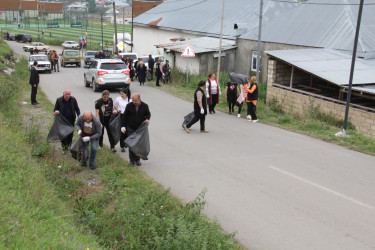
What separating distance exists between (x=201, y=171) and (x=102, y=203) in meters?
2.88

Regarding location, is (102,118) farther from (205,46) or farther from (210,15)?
(210,15)

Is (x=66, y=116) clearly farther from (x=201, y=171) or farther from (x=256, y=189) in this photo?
(x=256, y=189)

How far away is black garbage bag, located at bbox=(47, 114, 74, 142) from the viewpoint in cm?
1063

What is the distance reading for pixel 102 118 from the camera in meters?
11.3

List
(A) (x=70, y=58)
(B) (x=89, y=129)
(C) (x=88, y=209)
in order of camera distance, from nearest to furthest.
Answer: (C) (x=88, y=209), (B) (x=89, y=129), (A) (x=70, y=58)

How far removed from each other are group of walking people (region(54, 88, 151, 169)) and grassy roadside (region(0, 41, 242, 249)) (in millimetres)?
567

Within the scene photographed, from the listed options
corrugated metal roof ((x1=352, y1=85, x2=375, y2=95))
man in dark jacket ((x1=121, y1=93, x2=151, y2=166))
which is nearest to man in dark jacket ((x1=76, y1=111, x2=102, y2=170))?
man in dark jacket ((x1=121, y1=93, x2=151, y2=166))

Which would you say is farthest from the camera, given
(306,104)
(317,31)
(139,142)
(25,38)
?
(25,38)

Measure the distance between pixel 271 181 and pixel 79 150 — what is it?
4.13m

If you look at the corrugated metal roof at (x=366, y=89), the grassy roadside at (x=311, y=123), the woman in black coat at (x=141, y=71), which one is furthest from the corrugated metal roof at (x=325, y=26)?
the woman in black coat at (x=141, y=71)

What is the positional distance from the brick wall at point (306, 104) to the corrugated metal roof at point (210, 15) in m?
12.4

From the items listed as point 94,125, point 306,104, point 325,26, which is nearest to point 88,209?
point 94,125

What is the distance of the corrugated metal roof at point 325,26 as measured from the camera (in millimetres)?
21780

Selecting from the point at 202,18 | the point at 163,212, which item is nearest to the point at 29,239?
the point at 163,212
